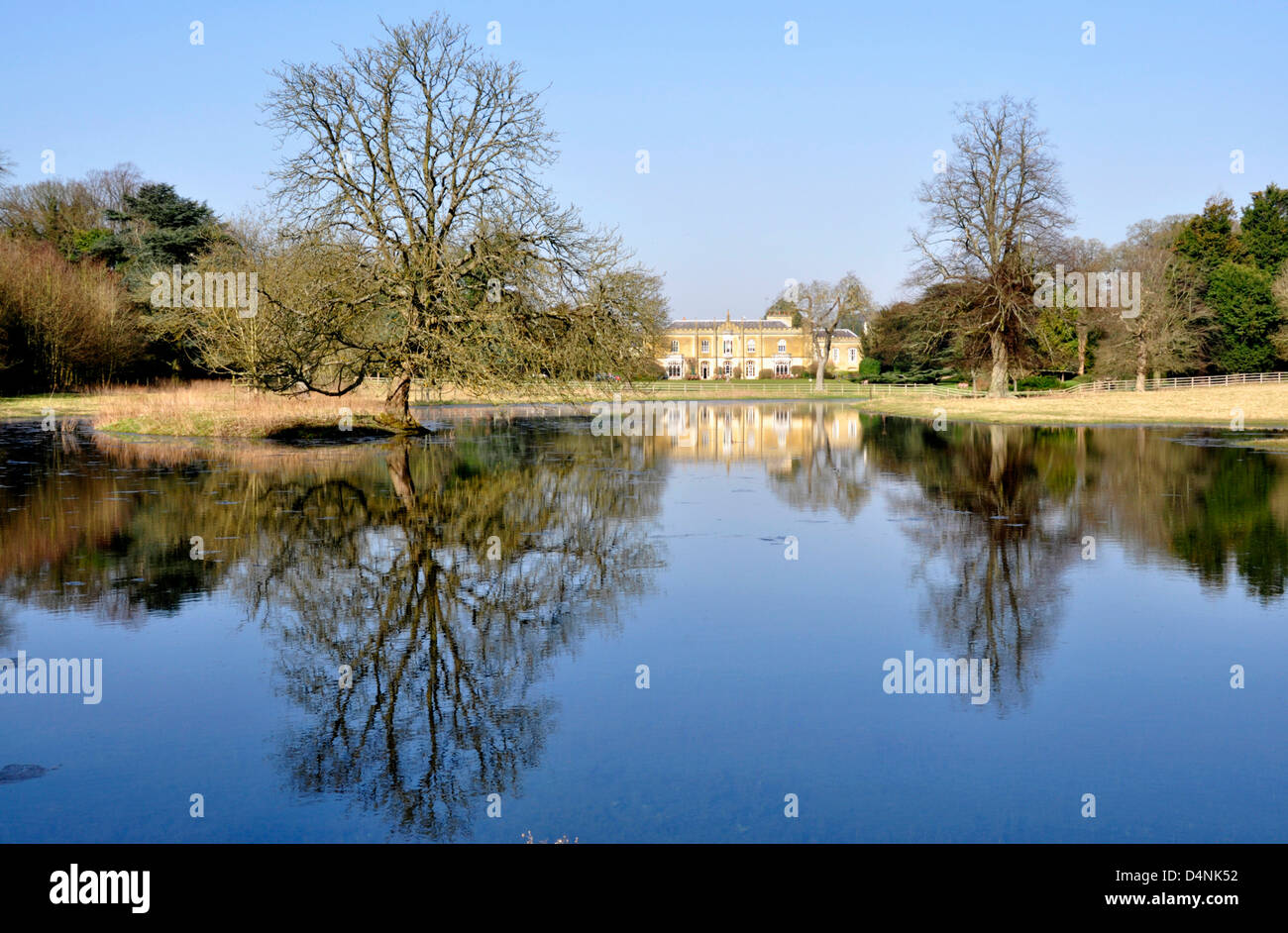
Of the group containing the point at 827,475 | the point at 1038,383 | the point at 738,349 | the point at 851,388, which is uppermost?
the point at 738,349

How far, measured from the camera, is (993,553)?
1224cm

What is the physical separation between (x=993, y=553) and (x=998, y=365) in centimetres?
3955

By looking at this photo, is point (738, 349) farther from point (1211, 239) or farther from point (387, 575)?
point (387, 575)

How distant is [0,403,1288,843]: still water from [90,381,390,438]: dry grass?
12.8 meters

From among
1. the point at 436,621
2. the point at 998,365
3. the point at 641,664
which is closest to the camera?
the point at 641,664

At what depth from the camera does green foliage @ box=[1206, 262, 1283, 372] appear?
63.7 metres

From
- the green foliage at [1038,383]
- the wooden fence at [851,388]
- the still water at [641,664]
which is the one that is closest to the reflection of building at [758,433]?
the wooden fence at [851,388]

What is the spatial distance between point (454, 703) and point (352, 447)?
2098 centimetres

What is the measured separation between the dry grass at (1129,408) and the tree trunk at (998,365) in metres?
0.66

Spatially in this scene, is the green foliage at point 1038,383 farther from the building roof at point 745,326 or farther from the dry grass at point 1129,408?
the building roof at point 745,326

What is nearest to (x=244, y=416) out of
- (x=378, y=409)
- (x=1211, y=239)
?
(x=378, y=409)

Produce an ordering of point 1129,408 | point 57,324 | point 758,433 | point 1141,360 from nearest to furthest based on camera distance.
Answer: point 758,433 → point 1129,408 → point 57,324 → point 1141,360

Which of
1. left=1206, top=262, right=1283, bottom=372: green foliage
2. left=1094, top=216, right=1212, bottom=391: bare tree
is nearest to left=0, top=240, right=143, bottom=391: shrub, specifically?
left=1094, top=216, right=1212, bottom=391: bare tree

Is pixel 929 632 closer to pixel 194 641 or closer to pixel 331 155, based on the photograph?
pixel 194 641
